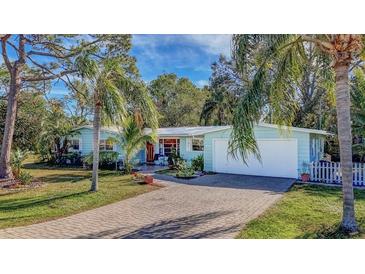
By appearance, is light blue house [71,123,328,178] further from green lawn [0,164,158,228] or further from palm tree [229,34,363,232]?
green lawn [0,164,158,228]

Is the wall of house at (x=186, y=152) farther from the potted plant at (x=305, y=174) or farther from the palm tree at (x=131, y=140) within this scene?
the potted plant at (x=305, y=174)

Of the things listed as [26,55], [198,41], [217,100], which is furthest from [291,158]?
[217,100]

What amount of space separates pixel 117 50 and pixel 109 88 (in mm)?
4247

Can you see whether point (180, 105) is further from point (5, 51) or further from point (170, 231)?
point (170, 231)

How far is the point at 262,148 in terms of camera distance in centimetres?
1230

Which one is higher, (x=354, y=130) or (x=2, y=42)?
(x=2, y=42)

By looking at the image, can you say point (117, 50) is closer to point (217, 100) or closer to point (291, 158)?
point (291, 158)

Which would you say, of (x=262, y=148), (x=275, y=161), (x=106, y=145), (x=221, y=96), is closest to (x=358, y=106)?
(x=275, y=161)

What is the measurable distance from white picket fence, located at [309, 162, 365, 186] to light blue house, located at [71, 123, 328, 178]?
54 cm

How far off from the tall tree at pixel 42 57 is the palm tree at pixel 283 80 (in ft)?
18.2

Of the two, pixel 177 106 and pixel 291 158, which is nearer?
pixel 291 158

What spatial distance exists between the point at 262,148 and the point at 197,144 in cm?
517
